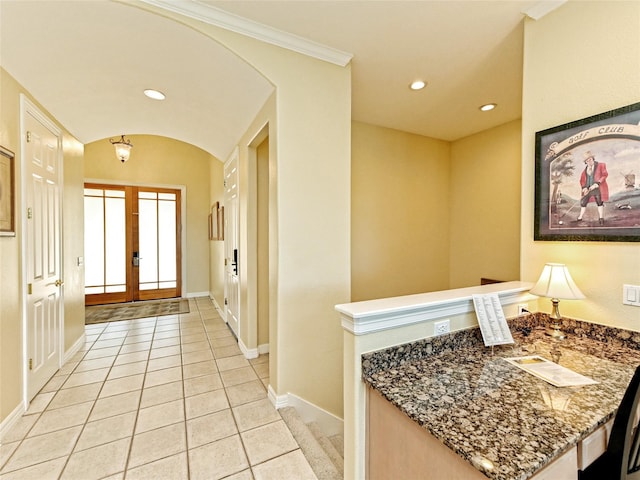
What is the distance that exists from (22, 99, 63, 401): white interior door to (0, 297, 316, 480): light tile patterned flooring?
0.26 metres

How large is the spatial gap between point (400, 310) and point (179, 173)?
6.38 m

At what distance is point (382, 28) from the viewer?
1994 mm

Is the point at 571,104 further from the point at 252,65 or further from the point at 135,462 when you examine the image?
the point at 135,462

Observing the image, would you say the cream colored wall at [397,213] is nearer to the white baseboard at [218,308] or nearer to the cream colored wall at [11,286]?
the white baseboard at [218,308]

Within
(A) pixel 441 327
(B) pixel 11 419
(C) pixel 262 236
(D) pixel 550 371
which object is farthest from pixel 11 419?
(D) pixel 550 371

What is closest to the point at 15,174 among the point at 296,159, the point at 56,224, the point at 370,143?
the point at 56,224

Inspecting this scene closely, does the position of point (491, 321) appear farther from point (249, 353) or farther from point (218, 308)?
point (218, 308)

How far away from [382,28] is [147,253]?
6020mm

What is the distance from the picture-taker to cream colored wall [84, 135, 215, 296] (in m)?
5.52

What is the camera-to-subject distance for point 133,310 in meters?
5.09

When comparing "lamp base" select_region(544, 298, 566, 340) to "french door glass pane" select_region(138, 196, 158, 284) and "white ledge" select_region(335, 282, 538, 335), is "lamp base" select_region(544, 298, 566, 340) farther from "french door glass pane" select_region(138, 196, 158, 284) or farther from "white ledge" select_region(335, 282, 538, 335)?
"french door glass pane" select_region(138, 196, 158, 284)

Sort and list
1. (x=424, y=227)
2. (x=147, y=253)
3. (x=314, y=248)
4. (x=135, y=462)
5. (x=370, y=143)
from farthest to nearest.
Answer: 1. (x=147, y=253)
2. (x=424, y=227)
3. (x=370, y=143)
4. (x=314, y=248)
5. (x=135, y=462)

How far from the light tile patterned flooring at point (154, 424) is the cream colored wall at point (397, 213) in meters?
1.86

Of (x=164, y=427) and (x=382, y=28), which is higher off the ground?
(x=382, y=28)
